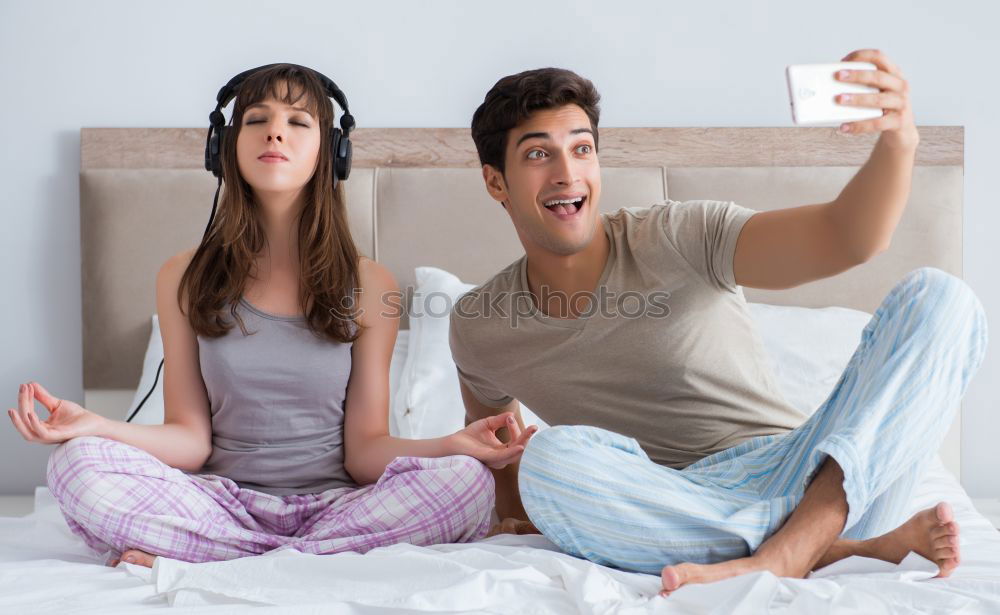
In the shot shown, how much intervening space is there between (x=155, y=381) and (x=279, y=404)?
0.52m

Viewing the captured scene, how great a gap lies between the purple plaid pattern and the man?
0.12 m

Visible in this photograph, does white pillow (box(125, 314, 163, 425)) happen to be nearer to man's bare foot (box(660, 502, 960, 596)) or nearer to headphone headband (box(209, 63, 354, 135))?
headphone headband (box(209, 63, 354, 135))

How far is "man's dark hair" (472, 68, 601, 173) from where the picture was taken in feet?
4.85

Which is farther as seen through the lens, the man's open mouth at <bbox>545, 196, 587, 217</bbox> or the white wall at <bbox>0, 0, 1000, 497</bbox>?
the white wall at <bbox>0, 0, 1000, 497</bbox>

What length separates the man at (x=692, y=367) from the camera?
1.15m

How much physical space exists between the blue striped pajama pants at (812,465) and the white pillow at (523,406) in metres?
0.69

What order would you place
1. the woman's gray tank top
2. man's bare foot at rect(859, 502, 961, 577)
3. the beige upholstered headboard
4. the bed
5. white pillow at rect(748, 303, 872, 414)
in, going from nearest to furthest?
man's bare foot at rect(859, 502, 961, 577), the woman's gray tank top, white pillow at rect(748, 303, 872, 414), the bed, the beige upholstered headboard

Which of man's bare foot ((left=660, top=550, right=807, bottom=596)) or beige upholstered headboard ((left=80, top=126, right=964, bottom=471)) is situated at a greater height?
beige upholstered headboard ((left=80, top=126, right=964, bottom=471))

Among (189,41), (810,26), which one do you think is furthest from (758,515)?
(189,41)

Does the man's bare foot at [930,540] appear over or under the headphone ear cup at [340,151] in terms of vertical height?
under

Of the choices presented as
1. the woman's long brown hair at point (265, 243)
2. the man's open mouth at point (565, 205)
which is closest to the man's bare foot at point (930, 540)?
the man's open mouth at point (565, 205)

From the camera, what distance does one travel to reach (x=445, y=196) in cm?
232

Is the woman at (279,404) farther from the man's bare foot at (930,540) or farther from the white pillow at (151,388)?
the man's bare foot at (930,540)

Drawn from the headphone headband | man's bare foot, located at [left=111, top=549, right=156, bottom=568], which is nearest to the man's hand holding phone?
the headphone headband
